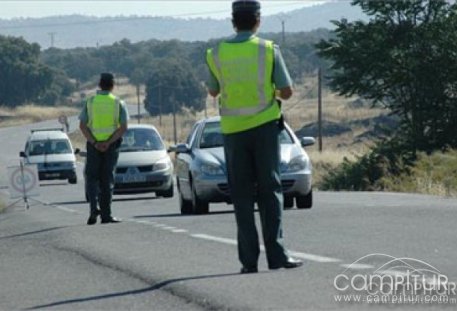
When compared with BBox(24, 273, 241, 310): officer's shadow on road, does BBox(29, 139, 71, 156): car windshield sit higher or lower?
lower

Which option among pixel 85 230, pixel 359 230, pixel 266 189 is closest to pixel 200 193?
pixel 85 230

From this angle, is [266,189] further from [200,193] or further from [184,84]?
[184,84]

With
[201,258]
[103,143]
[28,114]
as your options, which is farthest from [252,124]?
[28,114]

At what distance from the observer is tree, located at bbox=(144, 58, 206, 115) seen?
146m

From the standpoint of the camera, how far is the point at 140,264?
12117mm

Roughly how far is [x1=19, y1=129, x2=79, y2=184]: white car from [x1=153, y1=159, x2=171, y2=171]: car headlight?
1662 cm

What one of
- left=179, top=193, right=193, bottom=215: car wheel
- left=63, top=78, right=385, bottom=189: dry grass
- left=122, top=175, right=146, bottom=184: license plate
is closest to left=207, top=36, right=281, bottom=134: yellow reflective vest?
left=179, top=193, right=193, bottom=215: car wheel

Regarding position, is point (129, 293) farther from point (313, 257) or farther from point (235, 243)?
point (235, 243)

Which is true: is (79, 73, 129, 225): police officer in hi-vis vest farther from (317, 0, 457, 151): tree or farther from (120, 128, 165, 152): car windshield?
(317, 0, 457, 151): tree

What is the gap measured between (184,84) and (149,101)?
3.78 meters

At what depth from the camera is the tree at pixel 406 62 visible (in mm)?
49500

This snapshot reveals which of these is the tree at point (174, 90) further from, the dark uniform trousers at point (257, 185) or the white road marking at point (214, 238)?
the dark uniform trousers at point (257, 185)

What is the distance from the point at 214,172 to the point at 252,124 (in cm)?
991

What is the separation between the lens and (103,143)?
1852cm
